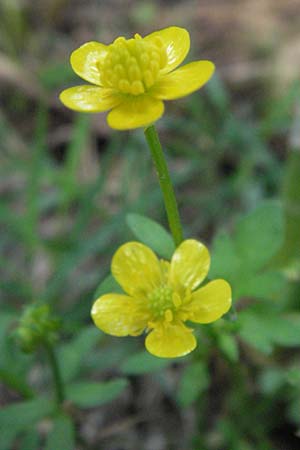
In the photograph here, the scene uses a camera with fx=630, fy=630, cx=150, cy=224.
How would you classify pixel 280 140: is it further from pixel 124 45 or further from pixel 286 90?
pixel 124 45

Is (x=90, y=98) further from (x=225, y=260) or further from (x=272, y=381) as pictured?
(x=272, y=381)

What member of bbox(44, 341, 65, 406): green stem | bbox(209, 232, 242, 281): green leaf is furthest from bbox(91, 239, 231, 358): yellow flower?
bbox(44, 341, 65, 406): green stem

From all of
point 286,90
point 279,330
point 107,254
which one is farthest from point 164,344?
point 286,90

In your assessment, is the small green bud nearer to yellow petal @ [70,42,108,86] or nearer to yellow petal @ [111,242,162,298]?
yellow petal @ [111,242,162,298]

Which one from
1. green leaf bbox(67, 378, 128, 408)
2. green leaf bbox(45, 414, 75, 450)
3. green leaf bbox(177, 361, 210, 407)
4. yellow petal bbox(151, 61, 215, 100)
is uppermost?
yellow petal bbox(151, 61, 215, 100)

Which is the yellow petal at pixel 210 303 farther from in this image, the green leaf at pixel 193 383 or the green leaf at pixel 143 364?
the green leaf at pixel 193 383

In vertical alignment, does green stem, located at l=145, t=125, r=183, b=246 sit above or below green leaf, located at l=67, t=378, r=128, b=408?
above

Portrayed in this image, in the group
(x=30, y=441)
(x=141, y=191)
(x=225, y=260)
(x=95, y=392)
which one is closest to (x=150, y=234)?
(x=225, y=260)
